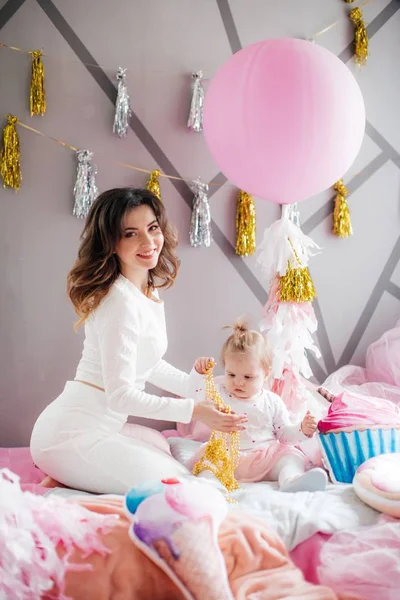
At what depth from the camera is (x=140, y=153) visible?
2.57 m

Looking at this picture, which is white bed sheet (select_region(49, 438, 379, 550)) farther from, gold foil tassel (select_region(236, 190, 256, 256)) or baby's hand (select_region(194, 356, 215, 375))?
gold foil tassel (select_region(236, 190, 256, 256))

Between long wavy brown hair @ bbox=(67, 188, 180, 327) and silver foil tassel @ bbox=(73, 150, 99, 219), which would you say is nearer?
long wavy brown hair @ bbox=(67, 188, 180, 327)

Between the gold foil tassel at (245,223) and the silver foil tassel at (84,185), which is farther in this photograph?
the gold foil tassel at (245,223)

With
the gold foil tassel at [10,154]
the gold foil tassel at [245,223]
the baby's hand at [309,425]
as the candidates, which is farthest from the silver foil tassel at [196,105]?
the baby's hand at [309,425]

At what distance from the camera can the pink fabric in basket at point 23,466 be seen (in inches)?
75.7

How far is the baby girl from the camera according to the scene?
1990 millimetres

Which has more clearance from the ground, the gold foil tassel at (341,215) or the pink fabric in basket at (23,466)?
the gold foil tassel at (341,215)

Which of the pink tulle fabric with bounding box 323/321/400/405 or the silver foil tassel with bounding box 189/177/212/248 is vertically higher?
the silver foil tassel with bounding box 189/177/212/248

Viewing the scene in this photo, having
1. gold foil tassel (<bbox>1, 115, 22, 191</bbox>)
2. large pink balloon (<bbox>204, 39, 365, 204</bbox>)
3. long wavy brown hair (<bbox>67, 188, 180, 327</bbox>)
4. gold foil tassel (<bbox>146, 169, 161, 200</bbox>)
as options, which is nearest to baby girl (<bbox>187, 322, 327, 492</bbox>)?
long wavy brown hair (<bbox>67, 188, 180, 327</bbox>)

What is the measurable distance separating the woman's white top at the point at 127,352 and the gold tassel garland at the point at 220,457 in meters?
0.15

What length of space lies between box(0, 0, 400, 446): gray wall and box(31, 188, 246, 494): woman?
22.2 inches

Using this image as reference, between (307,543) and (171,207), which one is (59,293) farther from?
(307,543)

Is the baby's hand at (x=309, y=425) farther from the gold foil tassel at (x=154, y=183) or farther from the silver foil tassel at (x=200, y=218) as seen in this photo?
the gold foil tassel at (x=154, y=183)

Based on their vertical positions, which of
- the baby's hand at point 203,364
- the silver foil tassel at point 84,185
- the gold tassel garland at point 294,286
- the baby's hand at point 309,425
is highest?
the silver foil tassel at point 84,185
